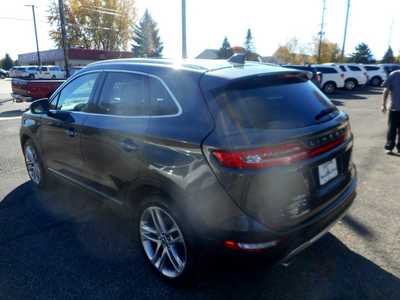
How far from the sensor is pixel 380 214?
12.3 feet

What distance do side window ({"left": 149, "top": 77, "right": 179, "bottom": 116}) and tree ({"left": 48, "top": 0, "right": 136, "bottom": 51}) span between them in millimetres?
52935

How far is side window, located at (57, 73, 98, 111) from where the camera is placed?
3400 mm

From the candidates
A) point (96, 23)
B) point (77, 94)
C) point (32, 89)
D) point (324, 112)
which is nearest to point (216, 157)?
point (324, 112)

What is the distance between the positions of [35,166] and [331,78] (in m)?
20.6

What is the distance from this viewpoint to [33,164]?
→ 4.72 meters

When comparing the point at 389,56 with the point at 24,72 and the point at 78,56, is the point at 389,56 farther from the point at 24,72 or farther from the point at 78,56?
the point at 24,72

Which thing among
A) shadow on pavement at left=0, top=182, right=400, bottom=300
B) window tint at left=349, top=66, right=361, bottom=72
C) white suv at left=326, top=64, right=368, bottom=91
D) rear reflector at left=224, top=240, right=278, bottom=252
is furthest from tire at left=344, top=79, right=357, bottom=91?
rear reflector at left=224, top=240, right=278, bottom=252

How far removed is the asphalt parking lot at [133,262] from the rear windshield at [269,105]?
1.00 meters

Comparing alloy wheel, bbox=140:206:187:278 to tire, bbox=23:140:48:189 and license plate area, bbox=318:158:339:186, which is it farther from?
tire, bbox=23:140:48:189

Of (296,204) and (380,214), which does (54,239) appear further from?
(380,214)

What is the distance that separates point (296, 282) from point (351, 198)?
873 millimetres

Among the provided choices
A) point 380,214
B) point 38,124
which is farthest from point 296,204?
point 38,124

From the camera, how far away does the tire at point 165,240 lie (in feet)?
7.72

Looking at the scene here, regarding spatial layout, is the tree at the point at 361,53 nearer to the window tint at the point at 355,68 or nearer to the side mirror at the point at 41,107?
the window tint at the point at 355,68
